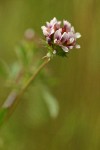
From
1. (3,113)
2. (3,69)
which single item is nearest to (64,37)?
(3,113)

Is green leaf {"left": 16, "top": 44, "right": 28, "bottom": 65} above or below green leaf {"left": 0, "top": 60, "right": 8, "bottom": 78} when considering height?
above

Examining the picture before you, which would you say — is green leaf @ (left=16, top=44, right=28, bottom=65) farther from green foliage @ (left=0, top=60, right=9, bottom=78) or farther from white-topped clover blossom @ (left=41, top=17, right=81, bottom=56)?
white-topped clover blossom @ (left=41, top=17, right=81, bottom=56)

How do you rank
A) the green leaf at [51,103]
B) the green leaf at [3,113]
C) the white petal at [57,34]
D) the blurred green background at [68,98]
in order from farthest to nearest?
1. the blurred green background at [68,98]
2. the green leaf at [51,103]
3. the green leaf at [3,113]
4. the white petal at [57,34]

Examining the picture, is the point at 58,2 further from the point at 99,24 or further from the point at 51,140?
the point at 51,140

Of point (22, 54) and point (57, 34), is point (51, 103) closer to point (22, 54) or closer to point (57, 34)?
point (22, 54)

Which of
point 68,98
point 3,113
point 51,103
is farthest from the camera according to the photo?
point 68,98

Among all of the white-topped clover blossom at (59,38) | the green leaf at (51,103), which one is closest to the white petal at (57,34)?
the white-topped clover blossom at (59,38)

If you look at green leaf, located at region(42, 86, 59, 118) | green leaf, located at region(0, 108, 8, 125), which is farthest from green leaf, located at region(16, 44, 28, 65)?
green leaf, located at region(0, 108, 8, 125)

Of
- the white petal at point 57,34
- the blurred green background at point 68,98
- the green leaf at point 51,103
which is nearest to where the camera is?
the white petal at point 57,34

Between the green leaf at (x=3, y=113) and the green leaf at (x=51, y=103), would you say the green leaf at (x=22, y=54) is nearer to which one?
the green leaf at (x=51, y=103)
